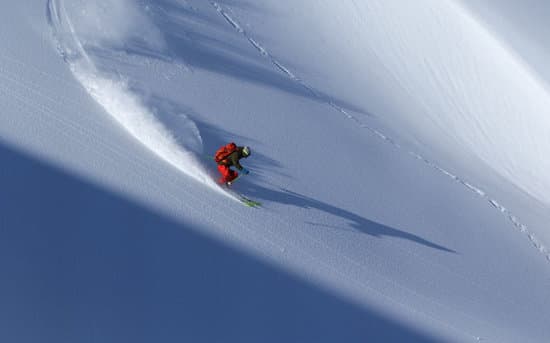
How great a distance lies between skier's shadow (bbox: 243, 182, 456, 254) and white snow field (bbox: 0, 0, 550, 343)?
21 millimetres

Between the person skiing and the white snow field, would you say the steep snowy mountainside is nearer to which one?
the white snow field

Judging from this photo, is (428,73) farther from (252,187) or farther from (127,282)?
(127,282)

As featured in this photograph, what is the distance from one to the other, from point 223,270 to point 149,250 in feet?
2.83

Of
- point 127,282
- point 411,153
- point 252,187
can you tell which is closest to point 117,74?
point 252,187

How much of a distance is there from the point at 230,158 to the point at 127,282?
1773 millimetres

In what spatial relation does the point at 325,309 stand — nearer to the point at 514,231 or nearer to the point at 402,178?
the point at 402,178

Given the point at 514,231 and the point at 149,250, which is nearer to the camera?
the point at 149,250

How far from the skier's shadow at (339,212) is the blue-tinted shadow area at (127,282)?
82cm

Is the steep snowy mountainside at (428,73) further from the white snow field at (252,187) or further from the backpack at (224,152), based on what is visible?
the backpack at (224,152)

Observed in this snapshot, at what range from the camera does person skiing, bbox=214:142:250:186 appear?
246 inches

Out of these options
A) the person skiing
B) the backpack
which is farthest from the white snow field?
the backpack

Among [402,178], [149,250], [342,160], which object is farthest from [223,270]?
[402,178]

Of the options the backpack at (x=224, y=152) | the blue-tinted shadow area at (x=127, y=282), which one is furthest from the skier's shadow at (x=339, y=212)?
the blue-tinted shadow area at (x=127, y=282)

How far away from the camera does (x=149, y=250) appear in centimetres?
607
